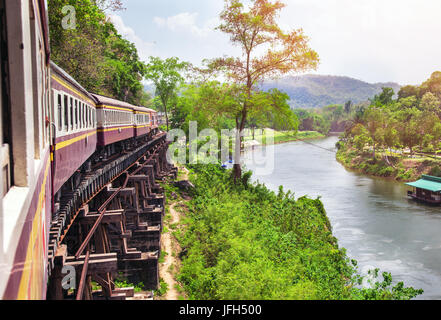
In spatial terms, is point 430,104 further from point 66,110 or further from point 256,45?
point 66,110

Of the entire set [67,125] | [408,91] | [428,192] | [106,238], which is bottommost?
[428,192]

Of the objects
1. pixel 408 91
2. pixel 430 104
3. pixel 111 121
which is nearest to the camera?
pixel 111 121

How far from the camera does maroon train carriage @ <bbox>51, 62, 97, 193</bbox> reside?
551 centimetres

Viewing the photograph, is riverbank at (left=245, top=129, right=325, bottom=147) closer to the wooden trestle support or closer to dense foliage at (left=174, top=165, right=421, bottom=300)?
dense foliage at (left=174, top=165, right=421, bottom=300)

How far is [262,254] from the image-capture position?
13602 millimetres

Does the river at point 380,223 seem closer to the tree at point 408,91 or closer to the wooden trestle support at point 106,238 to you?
the wooden trestle support at point 106,238

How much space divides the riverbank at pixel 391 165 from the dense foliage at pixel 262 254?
2550cm

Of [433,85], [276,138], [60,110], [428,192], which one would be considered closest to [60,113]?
[60,110]

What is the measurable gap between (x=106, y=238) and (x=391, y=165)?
44906 mm

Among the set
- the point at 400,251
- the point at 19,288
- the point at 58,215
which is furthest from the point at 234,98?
the point at 19,288

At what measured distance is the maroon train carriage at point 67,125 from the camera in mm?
5511

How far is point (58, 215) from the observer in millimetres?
6359
